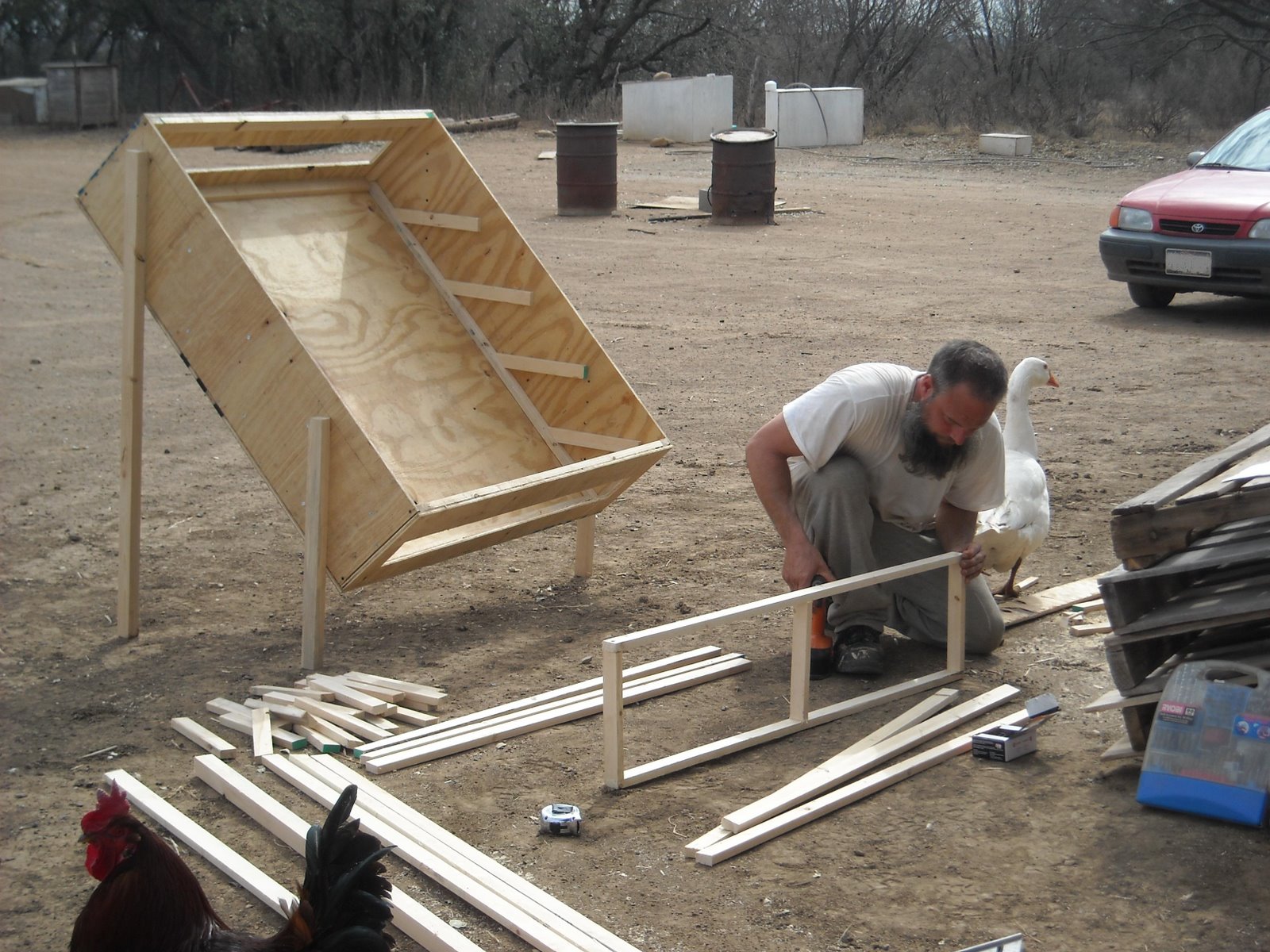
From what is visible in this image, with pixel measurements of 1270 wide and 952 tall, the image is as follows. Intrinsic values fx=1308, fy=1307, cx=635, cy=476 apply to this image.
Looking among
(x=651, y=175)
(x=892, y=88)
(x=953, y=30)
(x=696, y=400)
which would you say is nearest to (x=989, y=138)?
(x=651, y=175)

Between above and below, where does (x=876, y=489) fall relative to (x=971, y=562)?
above

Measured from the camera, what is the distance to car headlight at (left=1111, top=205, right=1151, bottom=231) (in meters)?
11.8

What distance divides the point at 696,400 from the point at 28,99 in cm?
3088

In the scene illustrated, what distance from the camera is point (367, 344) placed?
6.16 m

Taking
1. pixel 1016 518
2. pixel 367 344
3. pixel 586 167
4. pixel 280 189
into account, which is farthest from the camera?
pixel 586 167

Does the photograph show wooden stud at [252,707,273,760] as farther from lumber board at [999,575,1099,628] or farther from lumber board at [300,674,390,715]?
lumber board at [999,575,1099,628]

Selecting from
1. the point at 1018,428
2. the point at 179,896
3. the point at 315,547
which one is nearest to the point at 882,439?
the point at 1018,428

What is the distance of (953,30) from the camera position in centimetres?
4059

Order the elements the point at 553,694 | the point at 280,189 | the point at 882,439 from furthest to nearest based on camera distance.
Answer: the point at 280,189
the point at 882,439
the point at 553,694

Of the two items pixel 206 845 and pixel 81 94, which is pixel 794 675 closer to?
pixel 206 845

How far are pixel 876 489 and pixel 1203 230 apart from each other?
7.76 m

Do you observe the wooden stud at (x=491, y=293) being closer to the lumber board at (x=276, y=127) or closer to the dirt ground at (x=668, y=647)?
the lumber board at (x=276, y=127)

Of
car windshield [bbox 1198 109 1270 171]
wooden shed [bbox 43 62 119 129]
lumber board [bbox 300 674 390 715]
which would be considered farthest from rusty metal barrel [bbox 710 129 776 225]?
wooden shed [bbox 43 62 119 129]

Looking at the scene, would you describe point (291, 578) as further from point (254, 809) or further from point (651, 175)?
point (651, 175)
